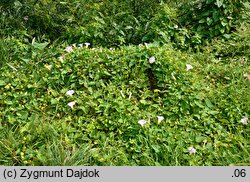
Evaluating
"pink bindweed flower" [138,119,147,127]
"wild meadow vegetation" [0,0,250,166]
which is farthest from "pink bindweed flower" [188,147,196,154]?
"pink bindweed flower" [138,119,147,127]

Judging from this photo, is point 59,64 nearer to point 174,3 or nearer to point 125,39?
point 125,39

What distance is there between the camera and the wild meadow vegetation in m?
2.54

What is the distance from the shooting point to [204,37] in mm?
3908

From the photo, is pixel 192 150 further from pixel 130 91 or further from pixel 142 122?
pixel 130 91

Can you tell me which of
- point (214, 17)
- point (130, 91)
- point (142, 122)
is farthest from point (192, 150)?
point (214, 17)

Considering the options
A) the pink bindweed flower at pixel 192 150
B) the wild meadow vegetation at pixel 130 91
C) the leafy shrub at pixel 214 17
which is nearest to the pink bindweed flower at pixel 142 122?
the wild meadow vegetation at pixel 130 91

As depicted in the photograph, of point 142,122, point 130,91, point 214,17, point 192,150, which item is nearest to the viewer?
point 192,150

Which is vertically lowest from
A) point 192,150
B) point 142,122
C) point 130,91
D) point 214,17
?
point 192,150

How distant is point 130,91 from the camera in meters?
2.95

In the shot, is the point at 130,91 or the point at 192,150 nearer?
the point at 192,150

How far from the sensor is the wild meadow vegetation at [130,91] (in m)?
2.54

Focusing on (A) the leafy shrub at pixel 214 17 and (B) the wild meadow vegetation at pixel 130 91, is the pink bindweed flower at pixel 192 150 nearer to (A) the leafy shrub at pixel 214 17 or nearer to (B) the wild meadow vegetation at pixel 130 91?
(B) the wild meadow vegetation at pixel 130 91

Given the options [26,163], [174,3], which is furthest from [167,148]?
[174,3]

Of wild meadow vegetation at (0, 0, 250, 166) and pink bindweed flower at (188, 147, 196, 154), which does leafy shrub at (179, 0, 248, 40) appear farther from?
pink bindweed flower at (188, 147, 196, 154)
